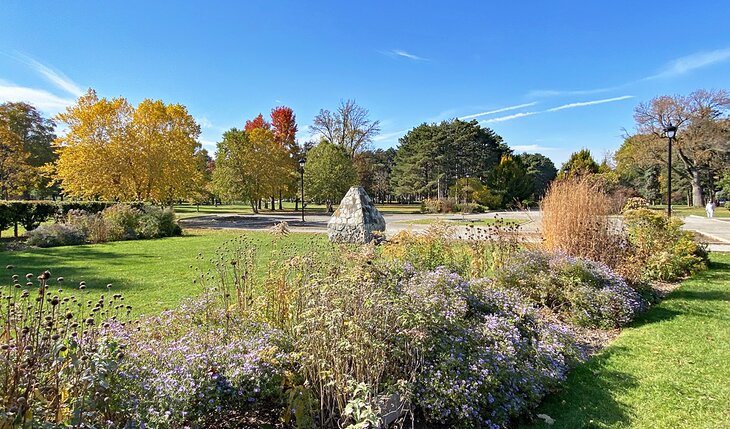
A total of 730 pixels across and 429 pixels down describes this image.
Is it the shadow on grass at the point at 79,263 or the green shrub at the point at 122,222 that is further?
the green shrub at the point at 122,222

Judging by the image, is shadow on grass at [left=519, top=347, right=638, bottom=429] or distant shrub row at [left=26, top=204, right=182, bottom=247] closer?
shadow on grass at [left=519, top=347, right=638, bottom=429]

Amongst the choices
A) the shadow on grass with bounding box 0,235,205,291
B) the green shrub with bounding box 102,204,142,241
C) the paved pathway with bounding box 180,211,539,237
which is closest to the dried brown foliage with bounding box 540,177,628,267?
the paved pathway with bounding box 180,211,539,237

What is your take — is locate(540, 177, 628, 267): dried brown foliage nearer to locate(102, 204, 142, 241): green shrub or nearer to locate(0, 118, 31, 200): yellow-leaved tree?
locate(102, 204, 142, 241): green shrub

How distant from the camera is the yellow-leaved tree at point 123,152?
59.9 ft

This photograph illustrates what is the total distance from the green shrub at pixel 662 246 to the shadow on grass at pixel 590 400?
4.53 metres

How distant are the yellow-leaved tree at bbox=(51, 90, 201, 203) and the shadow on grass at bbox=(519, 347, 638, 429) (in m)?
20.5

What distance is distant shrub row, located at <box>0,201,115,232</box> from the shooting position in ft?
41.0

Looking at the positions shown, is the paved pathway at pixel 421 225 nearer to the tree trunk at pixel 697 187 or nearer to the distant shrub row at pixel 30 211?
the distant shrub row at pixel 30 211

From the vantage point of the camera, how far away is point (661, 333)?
177 inches

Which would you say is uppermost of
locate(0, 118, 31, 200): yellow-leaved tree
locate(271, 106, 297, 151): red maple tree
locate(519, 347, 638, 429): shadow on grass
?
locate(271, 106, 297, 151): red maple tree

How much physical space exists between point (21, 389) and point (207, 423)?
0.93 meters

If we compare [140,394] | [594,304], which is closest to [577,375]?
[594,304]

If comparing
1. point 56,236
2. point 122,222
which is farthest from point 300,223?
point 56,236

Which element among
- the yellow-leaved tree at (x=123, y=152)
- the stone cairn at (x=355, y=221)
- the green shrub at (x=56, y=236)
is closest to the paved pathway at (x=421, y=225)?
the stone cairn at (x=355, y=221)
